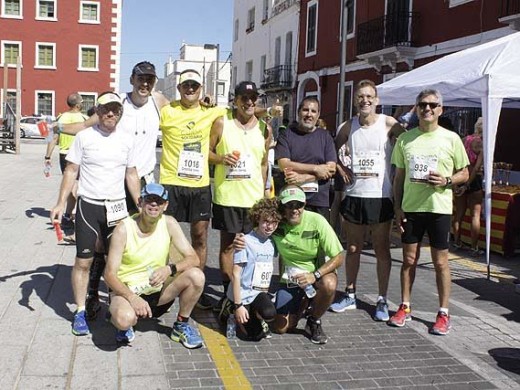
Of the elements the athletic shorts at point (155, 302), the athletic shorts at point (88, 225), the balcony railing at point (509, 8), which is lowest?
the athletic shorts at point (155, 302)

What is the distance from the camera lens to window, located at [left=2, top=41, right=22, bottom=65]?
43084 mm

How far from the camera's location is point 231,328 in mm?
4750

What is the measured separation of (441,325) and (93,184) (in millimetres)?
2977

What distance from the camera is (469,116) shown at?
46.8 ft

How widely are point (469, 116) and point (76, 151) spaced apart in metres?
11.5

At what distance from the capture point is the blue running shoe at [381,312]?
5.30 meters

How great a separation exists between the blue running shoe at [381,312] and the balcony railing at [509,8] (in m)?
10.1

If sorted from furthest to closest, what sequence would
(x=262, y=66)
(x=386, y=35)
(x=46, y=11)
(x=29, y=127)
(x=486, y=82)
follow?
1. (x=46, y=11)
2. (x=29, y=127)
3. (x=262, y=66)
4. (x=386, y=35)
5. (x=486, y=82)

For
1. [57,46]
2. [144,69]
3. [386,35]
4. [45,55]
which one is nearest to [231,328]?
[144,69]

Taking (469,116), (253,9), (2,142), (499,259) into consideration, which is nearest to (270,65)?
(253,9)

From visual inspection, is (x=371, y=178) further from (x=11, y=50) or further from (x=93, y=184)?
(x=11, y=50)

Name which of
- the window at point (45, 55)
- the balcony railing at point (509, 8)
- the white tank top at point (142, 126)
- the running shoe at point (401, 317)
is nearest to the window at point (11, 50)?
the window at point (45, 55)

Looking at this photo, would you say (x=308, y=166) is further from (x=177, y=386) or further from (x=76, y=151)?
(x=177, y=386)

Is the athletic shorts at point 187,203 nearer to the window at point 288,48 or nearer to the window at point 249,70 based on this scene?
the window at point 288,48
